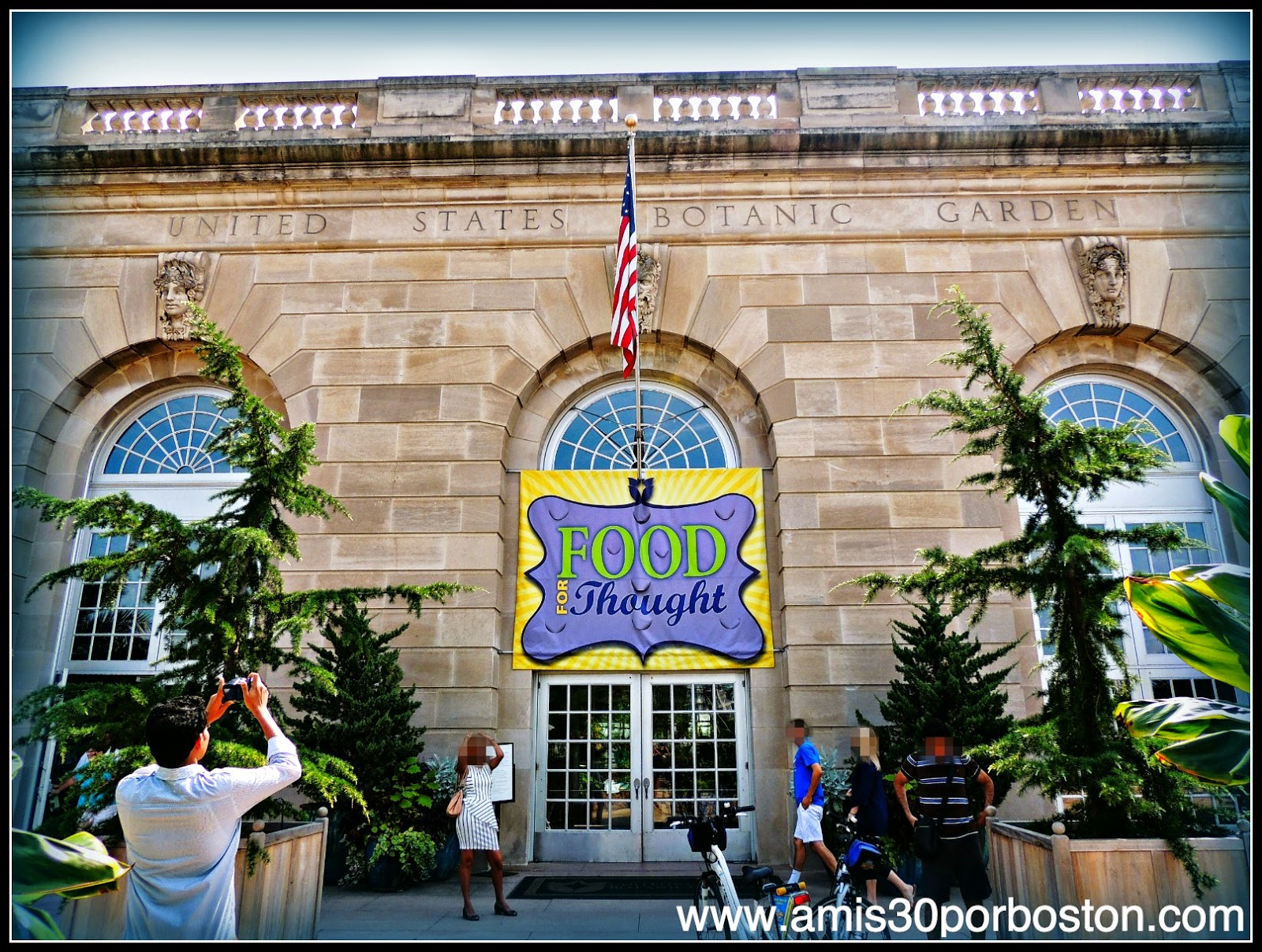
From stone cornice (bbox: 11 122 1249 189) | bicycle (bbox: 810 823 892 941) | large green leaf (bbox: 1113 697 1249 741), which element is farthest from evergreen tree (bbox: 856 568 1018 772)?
stone cornice (bbox: 11 122 1249 189)

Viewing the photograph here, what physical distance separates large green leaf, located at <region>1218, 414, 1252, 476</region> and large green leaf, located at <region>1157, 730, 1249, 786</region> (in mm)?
1325

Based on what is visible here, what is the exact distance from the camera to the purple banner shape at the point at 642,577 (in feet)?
37.1

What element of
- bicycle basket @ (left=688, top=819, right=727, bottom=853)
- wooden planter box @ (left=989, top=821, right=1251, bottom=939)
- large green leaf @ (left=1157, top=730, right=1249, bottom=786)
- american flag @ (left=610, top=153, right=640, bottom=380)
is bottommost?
wooden planter box @ (left=989, top=821, right=1251, bottom=939)

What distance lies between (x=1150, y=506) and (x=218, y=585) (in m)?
12.5

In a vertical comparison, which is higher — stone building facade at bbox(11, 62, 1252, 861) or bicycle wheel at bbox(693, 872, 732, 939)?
stone building facade at bbox(11, 62, 1252, 861)

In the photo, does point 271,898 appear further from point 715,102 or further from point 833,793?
point 715,102

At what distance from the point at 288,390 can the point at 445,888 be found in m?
7.52

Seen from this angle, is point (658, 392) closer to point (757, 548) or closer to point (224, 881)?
point (757, 548)

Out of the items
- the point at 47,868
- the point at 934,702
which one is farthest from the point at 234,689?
the point at 934,702

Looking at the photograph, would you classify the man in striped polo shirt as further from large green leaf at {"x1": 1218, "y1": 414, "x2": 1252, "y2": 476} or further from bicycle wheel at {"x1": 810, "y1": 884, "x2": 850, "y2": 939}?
large green leaf at {"x1": 1218, "y1": 414, "x2": 1252, "y2": 476}

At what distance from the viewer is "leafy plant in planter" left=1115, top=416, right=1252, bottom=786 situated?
381 centimetres

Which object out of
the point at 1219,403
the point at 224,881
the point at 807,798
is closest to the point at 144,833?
the point at 224,881

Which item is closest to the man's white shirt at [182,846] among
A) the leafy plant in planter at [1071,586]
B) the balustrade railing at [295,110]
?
the leafy plant in planter at [1071,586]

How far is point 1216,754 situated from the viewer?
385 cm
